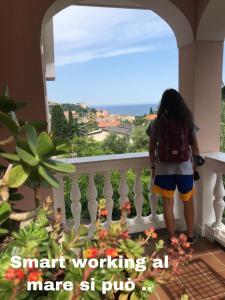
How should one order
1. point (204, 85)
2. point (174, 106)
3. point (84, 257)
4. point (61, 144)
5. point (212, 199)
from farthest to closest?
point (212, 199), point (204, 85), point (174, 106), point (61, 144), point (84, 257)

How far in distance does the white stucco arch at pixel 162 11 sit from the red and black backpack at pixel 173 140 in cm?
89

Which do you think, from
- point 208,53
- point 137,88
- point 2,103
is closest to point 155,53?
point 137,88

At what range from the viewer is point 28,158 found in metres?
0.66

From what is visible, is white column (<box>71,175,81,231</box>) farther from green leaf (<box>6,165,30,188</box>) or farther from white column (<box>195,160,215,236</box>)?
green leaf (<box>6,165,30,188</box>)

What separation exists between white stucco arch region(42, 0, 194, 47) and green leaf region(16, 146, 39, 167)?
72.9 inches

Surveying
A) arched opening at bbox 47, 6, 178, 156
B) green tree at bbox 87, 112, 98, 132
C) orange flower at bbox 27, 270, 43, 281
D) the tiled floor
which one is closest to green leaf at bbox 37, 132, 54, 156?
orange flower at bbox 27, 270, 43, 281

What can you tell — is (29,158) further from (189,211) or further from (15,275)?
(189,211)

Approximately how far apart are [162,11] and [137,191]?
1672 mm

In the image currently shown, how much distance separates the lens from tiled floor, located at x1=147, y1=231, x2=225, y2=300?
195cm

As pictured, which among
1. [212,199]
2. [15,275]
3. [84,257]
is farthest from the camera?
[212,199]

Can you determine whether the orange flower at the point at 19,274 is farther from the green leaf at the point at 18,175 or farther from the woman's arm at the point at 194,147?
the woman's arm at the point at 194,147

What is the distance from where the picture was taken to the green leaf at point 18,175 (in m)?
0.69

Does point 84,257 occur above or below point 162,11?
below

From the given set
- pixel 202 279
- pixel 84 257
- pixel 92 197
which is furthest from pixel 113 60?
pixel 84 257
